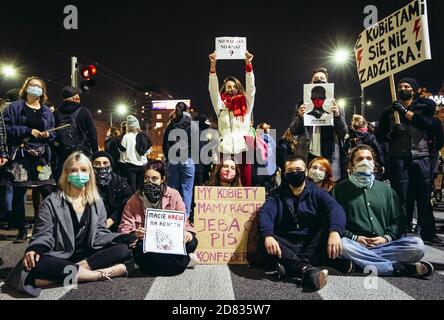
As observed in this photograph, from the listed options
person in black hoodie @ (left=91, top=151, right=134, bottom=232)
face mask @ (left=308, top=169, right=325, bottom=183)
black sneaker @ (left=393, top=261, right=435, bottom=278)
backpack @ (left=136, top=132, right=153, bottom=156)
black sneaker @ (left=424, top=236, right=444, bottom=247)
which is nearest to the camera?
black sneaker @ (left=393, top=261, right=435, bottom=278)

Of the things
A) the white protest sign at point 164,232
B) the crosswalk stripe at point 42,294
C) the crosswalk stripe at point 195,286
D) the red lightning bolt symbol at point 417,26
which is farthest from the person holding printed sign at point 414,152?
the crosswalk stripe at point 42,294

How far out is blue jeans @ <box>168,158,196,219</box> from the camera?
7160mm

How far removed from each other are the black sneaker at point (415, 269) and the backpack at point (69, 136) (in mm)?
4326

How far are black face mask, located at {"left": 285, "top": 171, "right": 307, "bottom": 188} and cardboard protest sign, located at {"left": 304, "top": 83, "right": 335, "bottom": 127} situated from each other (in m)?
1.35

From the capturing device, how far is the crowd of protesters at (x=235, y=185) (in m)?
4.23

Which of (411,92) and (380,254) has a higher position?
(411,92)

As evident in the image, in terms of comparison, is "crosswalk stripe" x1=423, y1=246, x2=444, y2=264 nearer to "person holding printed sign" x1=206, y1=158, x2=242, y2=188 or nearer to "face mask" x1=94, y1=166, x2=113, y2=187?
"person holding printed sign" x1=206, y1=158, x2=242, y2=188

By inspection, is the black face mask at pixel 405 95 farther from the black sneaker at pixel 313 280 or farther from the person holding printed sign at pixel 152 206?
the person holding printed sign at pixel 152 206

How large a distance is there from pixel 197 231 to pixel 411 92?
11.4ft

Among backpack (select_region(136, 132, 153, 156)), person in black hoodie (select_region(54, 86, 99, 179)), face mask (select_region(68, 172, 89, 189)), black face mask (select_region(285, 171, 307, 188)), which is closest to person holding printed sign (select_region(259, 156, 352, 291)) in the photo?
black face mask (select_region(285, 171, 307, 188))

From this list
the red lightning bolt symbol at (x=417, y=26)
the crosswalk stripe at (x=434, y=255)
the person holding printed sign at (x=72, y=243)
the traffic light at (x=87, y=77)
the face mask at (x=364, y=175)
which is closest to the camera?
the person holding printed sign at (x=72, y=243)
